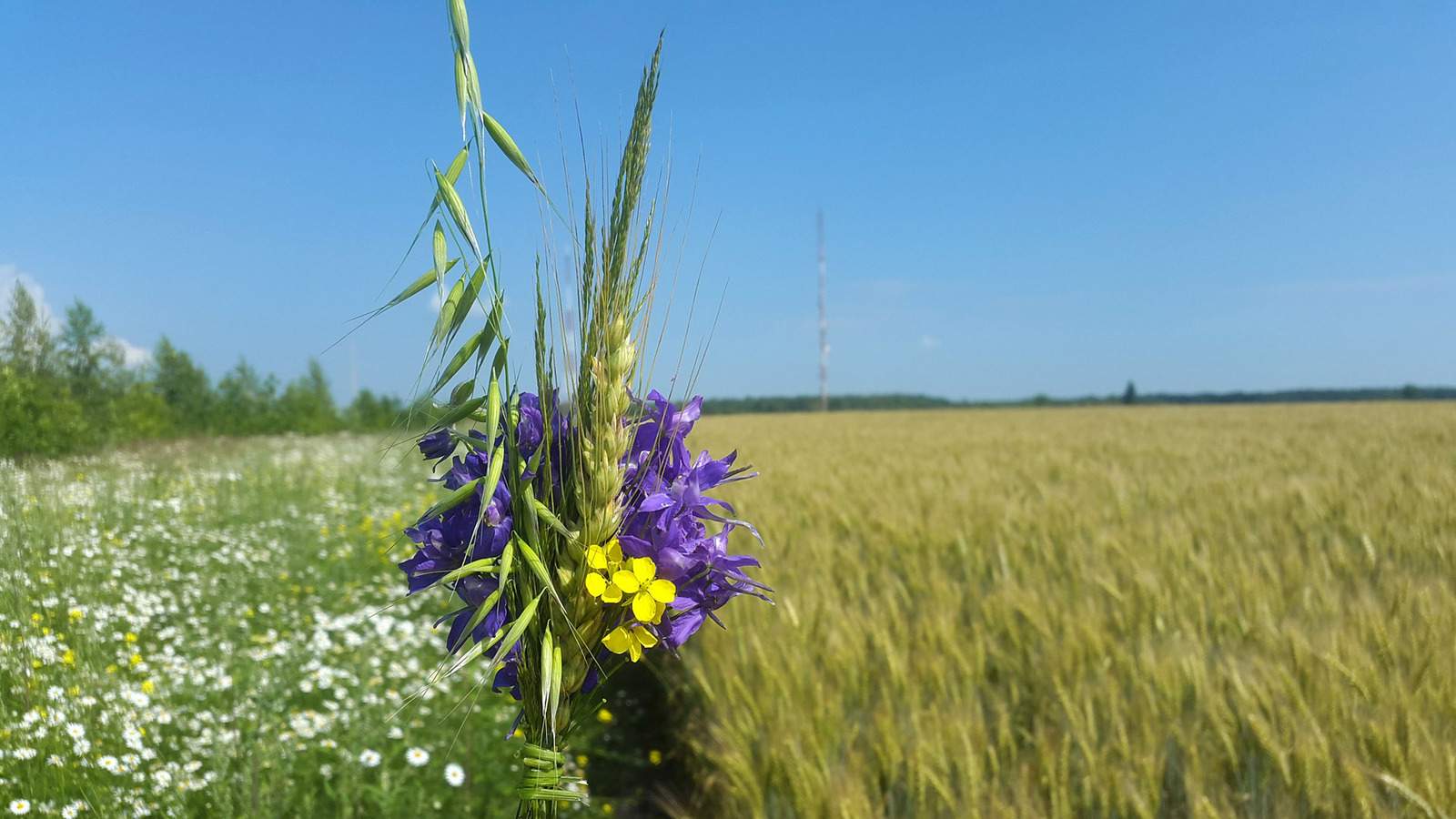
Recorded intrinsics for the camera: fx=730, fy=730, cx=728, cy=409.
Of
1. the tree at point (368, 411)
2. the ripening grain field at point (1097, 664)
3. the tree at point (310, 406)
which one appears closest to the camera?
the ripening grain field at point (1097, 664)

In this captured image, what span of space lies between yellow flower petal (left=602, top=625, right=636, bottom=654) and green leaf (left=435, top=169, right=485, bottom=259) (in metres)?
0.48

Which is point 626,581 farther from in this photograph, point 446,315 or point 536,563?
point 446,315

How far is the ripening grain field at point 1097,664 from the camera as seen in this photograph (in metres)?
1.95

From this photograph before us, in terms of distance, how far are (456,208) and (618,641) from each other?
1.78 ft

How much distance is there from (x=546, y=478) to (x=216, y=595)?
414cm

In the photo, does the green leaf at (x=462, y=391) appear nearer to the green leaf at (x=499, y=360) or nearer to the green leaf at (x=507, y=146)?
the green leaf at (x=499, y=360)

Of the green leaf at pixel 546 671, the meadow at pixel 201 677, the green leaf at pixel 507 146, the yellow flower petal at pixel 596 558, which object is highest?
the green leaf at pixel 507 146

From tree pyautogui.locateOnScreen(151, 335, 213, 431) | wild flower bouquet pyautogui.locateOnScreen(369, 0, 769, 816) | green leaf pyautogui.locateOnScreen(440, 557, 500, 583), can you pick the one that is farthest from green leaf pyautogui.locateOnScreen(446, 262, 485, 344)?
tree pyautogui.locateOnScreen(151, 335, 213, 431)

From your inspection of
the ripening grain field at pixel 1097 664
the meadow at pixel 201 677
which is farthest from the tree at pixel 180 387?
the ripening grain field at pixel 1097 664

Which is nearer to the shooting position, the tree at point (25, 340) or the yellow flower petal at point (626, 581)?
the yellow flower petal at point (626, 581)

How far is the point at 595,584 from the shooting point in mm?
846

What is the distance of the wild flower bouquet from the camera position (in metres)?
0.82

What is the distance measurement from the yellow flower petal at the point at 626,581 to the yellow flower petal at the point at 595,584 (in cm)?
1

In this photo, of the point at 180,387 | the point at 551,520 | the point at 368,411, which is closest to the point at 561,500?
the point at 551,520
